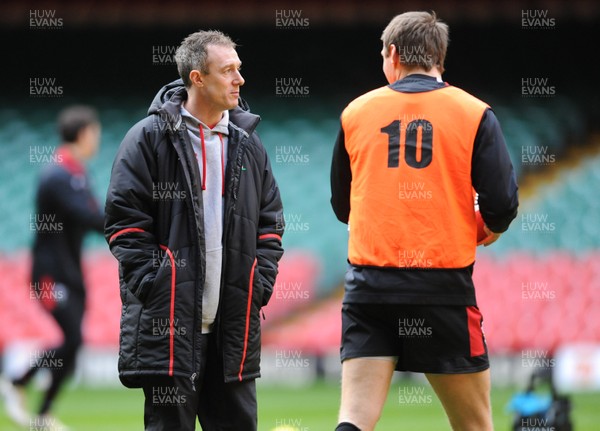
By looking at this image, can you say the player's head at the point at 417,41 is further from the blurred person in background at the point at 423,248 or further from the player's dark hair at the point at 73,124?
the player's dark hair at the point at 73,124

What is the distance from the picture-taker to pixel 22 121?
15.4m

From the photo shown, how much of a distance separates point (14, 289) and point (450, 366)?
35.1 feet

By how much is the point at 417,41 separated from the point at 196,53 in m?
0.90

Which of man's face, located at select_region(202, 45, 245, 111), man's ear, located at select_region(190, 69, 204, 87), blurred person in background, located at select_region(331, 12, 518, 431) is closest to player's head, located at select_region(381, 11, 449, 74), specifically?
blurred person in background, located at select_region(331, 12, 518, 431)

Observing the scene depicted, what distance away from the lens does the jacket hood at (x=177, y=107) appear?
418cm

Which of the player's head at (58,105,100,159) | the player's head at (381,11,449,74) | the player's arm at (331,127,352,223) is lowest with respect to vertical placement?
the player's arm at (331,127,352,223)

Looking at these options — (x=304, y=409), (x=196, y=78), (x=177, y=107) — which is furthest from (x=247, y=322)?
(x=304, y=409)

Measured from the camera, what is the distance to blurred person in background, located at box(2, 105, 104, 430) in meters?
7.71

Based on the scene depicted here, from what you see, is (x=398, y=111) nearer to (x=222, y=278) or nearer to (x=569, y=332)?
(x=222, y=278)

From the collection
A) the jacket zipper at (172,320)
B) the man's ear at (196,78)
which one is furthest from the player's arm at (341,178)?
the jacket zipper at (172,320)

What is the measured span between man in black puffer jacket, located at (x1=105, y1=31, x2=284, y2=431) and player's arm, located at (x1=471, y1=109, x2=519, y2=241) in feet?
3.02

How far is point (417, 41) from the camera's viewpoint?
411cm

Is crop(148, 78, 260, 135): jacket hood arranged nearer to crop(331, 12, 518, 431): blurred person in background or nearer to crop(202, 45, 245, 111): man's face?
crop(202, 45, 245, 111): man's face

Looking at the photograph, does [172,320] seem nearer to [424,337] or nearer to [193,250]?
[193,250]
